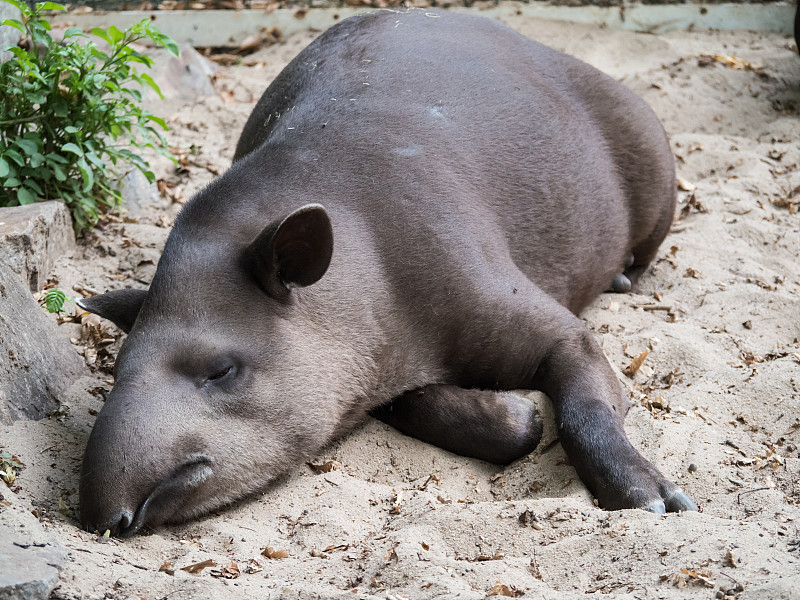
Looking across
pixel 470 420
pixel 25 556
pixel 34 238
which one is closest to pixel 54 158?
pixel 34 238

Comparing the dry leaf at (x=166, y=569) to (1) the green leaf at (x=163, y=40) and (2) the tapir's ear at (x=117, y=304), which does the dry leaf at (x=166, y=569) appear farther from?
(1) the green leaf at (x=163, y=40)

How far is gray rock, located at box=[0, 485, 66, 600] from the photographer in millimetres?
2546

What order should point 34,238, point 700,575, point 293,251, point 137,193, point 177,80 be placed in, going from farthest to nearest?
point 177,80, point 137,193, point 34,238, point 293,251, point 700,575

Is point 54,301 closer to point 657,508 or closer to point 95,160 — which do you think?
point 95,160

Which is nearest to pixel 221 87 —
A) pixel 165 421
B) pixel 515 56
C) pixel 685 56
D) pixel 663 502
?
pixel 515 56

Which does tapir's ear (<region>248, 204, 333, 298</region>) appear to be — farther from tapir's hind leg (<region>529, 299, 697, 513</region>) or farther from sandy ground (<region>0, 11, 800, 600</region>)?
tapir's hind leg (<region>529, 299, 697, 513</region>)

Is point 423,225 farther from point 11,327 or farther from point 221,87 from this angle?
point 221,87

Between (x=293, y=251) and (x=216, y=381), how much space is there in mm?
541

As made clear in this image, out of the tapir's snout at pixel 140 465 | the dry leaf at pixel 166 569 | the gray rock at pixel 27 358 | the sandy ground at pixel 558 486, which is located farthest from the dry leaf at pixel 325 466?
the gray rock at pixel 27 358

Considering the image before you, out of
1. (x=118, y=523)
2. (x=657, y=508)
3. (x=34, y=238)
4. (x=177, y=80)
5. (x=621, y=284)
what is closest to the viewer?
(x=118, y=523)

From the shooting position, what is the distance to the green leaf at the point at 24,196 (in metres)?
5.04

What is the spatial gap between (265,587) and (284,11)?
678 centimetres

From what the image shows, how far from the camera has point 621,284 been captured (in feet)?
18.4

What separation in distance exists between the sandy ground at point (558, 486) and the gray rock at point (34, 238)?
0.15m
